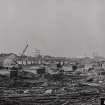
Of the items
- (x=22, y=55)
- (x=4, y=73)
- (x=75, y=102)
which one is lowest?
(x=75, y=102)

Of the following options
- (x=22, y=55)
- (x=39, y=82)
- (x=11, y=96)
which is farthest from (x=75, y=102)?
(x=22, y=55)

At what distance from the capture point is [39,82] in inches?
765

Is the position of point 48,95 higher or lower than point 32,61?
lower

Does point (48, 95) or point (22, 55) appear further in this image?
point (22, 55)

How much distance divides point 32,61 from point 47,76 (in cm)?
386

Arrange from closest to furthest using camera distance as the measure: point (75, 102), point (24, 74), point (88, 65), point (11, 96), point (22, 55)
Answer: point (75, 102), point (11, 96), point (24, 74), point (88, 65), point (22, 55)

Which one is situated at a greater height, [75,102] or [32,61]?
[32,61]

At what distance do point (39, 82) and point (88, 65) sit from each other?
22.6 ft

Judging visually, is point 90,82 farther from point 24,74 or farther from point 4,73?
point 4,73

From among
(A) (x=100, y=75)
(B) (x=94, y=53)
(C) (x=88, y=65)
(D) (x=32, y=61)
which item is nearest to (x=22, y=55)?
(D) (x=32, y=61)

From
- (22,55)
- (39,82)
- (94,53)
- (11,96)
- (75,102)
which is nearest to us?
(75,102)

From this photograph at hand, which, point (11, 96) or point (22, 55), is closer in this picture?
point (11, 96)

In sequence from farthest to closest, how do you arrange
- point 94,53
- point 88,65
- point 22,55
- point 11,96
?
point 94,53 < point 22,55 < point 88,65 < point 11,96

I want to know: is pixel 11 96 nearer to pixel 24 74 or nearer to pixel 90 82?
pixel 24 74
